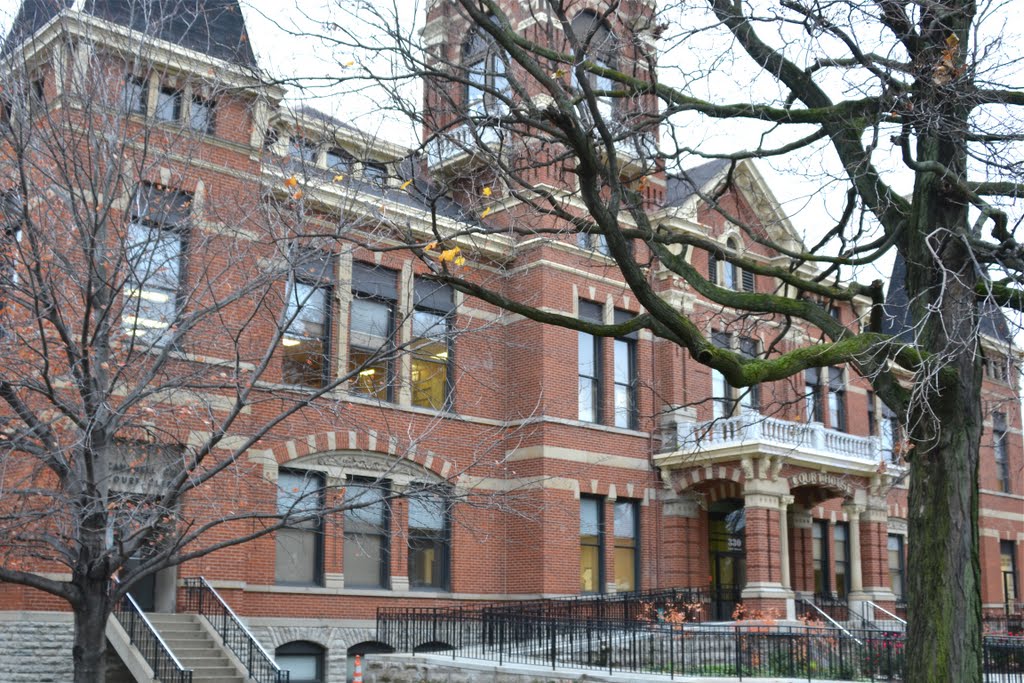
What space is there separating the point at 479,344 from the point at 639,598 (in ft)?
21.6

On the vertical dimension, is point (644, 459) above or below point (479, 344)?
below

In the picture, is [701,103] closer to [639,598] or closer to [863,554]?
[639,598]

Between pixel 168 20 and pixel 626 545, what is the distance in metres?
16.5

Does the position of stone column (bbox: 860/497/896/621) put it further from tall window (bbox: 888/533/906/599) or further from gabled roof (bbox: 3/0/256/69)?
gabled roof (bbox: 3/0/256/69)

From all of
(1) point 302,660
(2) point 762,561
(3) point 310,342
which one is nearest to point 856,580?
(2) point 762,561

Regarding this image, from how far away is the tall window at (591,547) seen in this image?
2683 centimetres

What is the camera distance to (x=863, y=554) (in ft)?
102

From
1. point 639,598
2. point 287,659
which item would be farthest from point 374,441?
point 639,598

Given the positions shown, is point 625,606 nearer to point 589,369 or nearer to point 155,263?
point 589,369

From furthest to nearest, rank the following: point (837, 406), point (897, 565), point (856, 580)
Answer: point (897, 565)
point (837, 406)
point (856, 580)

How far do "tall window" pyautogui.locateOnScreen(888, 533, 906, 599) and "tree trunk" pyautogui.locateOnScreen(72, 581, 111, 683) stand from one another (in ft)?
91.9

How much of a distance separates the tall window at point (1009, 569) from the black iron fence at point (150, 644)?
31.5 m

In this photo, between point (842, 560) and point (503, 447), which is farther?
point (842, 560)

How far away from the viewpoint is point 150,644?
18984 mm
